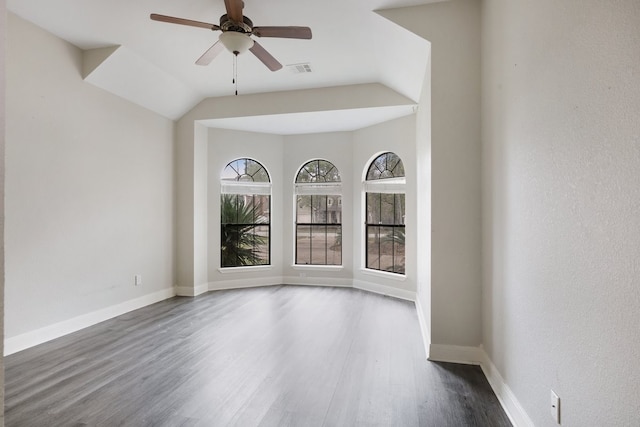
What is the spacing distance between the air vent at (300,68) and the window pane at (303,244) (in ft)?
9.42

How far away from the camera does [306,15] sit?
10.3 ft

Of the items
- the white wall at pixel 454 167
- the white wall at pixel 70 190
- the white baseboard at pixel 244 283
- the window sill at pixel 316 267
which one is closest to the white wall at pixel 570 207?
the white wall at pixel 454 167

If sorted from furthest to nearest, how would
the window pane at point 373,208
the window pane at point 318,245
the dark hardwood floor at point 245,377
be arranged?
1. the window pane at point 318,245
2. the window pane at point 373,208
3. the dark hardwood floor at point 245,377

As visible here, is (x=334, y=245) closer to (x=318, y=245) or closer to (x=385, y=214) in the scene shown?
(x=318, y=245)

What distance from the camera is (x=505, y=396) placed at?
221 centimetres

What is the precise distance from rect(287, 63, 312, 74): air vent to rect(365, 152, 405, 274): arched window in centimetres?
201

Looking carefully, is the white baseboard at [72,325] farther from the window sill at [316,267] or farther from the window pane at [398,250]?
the window pane at [398,250]

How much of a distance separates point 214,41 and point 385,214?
3525 millimetres

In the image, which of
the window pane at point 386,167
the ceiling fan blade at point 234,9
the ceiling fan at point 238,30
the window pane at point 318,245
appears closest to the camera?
the ceiling fan blade at point 234,9

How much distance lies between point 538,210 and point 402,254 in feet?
12.2

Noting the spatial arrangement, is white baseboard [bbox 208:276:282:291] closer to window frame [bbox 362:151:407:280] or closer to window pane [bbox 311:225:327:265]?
window pane [bbox 311:225:327:265]

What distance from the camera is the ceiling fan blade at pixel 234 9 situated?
8.21ft

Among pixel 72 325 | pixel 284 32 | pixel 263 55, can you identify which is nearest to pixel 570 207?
pixel 284 32

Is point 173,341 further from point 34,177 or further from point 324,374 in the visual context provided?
point 34,177
